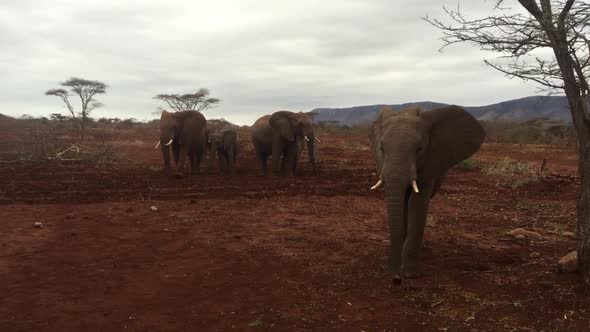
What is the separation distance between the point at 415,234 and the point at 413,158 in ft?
2.88

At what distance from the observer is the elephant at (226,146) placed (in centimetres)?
1547

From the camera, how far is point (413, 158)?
510 cm

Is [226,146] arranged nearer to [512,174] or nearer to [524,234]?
[512,174]

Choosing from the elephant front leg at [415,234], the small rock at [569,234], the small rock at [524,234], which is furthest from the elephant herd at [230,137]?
the elephant front leg at [415,234]

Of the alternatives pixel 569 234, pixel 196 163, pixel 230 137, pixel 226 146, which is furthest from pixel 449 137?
pixel 196 163

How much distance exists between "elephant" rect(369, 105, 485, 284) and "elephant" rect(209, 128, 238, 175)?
9984mm

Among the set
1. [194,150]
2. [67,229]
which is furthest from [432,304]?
[194,150]

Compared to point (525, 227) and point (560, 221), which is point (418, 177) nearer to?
point (525, 227)

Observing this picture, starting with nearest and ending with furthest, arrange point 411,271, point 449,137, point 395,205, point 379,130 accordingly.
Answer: point 395,205 → point 411,271 → point 449,137 → point 379,130

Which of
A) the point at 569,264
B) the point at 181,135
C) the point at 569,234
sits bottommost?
the point at 569,234

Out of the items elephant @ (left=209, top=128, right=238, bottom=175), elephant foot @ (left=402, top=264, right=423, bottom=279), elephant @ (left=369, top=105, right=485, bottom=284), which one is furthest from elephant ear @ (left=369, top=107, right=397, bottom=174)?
elephant @ (left=209, top=128, right=238, bottom=175)

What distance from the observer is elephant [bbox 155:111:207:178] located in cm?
1414

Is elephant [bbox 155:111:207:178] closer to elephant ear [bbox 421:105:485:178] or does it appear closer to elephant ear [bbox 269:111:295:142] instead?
elephant ear [bbox 269:111:295:142]

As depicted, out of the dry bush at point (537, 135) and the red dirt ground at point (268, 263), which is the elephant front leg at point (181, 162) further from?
the dry bush at point (537, 135)
